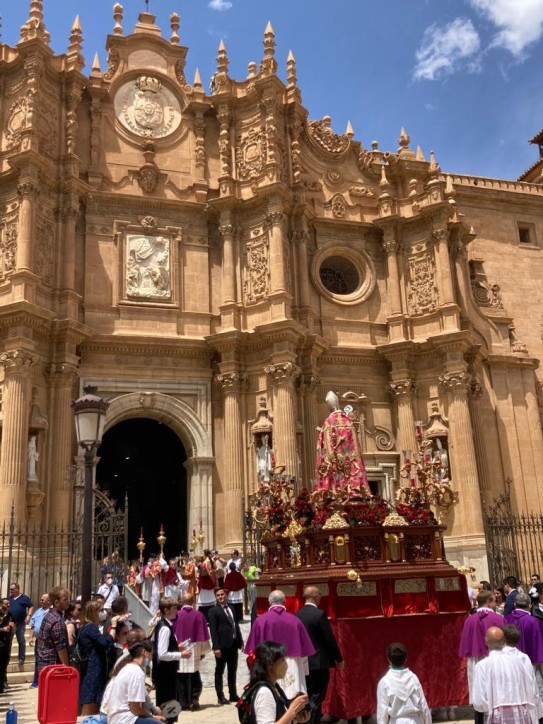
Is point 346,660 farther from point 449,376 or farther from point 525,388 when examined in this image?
point 525,388

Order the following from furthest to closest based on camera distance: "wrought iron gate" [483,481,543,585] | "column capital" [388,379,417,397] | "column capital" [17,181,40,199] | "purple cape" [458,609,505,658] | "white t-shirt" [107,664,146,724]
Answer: "column capital" [388,379,417,397]
"column capital" [17,181,40,199]
"wrought iron gate" [483,481,543,585]
"purple cape" [458,609,505,658]
"white t-shirt" [107,664,146,724]

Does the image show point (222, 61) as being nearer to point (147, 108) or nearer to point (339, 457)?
point (147, 108)

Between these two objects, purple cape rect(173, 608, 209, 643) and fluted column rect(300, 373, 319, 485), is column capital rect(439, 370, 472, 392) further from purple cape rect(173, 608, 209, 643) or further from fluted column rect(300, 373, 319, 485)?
purple cape rect(173, 608, 209, 643)

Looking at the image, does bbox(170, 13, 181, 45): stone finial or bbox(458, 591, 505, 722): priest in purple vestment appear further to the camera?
bbox(170, 13, 181, 45): stone finial

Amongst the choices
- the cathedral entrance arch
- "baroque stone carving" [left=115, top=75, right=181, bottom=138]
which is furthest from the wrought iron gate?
"baroque stone carving" [left=115, top=75, right=181, bottom=138]

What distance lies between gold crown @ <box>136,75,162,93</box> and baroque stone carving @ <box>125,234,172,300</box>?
19.4ft

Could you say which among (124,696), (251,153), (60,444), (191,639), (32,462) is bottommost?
(124,696)

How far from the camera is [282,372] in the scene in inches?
988

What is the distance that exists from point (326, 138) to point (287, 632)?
2481 cm

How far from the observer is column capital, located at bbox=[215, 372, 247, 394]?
25672 millimetres

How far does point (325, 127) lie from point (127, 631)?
26060 mm

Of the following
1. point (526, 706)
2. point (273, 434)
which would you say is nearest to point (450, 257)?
point (273, 434)

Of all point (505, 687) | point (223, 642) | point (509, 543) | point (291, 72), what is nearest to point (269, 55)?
point (291, 72)

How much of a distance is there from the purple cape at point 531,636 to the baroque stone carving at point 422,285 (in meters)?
19.7
